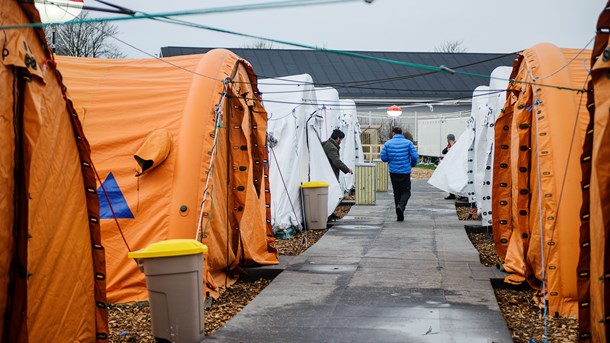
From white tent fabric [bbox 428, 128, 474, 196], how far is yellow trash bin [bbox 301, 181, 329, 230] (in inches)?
218

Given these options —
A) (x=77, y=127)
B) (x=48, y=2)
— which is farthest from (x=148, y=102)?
(x=77, y=127)

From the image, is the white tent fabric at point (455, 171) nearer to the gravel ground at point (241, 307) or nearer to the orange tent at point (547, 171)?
the gravel ground at point (241, 307)

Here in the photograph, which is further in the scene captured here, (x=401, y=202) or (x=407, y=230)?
(x=401, y=202)

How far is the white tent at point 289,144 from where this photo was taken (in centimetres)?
1381

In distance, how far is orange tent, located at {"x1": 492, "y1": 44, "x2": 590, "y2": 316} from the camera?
7727 mm

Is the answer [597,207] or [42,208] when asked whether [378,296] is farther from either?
[42,208]

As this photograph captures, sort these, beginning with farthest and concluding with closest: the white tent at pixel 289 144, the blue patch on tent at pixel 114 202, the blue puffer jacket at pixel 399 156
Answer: the blue puffer jacket at pixel 399 156, the white tent at pixel 289 144, the blue patch on tent at pixel 114 202

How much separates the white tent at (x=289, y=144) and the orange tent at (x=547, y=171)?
5.12m

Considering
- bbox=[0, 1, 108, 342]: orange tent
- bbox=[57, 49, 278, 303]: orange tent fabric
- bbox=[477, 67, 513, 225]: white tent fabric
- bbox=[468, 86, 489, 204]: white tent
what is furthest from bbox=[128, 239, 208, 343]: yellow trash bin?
bbox=[468, 86, 489, 204]: white tent

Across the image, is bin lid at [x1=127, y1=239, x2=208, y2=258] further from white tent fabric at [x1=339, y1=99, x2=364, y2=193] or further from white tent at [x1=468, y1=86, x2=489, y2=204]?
white tent fabric at [x1=339, y1=99, x2=364, y2=193]

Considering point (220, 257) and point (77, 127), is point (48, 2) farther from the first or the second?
point (220, 257)

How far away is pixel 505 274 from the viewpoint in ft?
31.3

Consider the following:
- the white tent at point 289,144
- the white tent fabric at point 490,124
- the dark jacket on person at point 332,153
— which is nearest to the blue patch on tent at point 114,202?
the white tent at point 289,144

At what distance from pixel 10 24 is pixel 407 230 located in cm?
1046
